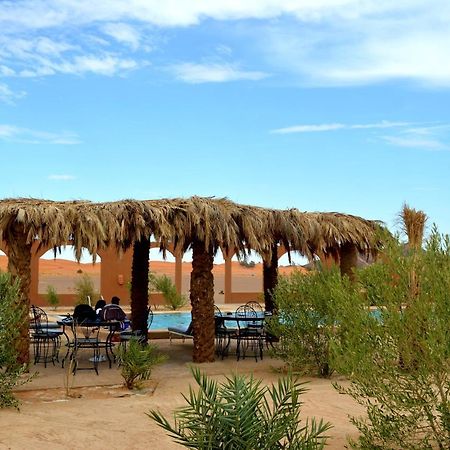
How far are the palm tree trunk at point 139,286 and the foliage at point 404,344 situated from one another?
7654mm

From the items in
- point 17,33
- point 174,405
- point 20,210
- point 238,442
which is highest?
point 17,33

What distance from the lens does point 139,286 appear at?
1257 centimetres

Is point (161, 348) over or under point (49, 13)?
under

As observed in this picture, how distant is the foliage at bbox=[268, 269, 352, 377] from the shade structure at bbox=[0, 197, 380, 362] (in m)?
0.94

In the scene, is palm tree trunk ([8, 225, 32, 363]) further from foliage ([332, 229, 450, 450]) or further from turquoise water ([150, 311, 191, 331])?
turquoise water ([150, 311, 191, 331])

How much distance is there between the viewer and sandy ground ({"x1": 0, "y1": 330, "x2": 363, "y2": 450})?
19.0ft

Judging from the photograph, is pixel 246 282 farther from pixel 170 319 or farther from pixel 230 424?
pixel 230 424

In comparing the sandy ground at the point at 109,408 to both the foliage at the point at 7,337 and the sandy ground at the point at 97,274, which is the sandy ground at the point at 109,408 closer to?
the foliage at the point at 7,337

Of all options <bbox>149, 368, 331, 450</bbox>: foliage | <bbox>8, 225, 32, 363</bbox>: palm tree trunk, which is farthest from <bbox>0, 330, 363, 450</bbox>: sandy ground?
<bbox>149, 368, 331, 450</bbox>: foliage

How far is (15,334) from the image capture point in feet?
23.5

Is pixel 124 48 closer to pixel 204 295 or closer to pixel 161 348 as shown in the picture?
pixel 204 295

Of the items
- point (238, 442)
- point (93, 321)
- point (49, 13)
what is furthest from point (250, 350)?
point (238, 442)

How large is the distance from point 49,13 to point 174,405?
7.54 m

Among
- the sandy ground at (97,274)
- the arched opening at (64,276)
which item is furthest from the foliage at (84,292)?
the sandy ground at (97,274)
